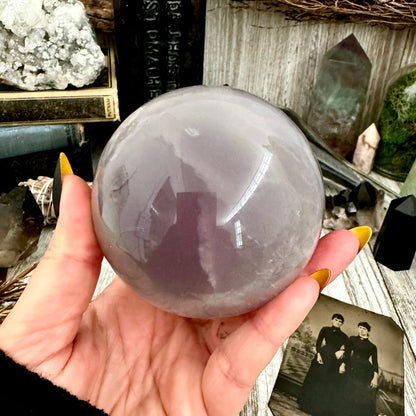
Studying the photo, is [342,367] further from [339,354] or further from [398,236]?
[398,236]

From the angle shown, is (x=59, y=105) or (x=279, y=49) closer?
(x=59, y=105)

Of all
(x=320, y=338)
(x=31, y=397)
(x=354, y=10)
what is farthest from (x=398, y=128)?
(x=31, y=397)

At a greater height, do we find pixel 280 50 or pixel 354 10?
pixel 354 10

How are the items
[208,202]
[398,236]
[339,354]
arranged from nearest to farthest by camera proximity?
1. [208,202]
2. [339,354]
3. [398,236]

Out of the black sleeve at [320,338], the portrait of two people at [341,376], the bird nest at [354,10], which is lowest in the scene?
the portrait of two people at [341,376]

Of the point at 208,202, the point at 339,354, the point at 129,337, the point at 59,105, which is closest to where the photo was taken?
the point at 208,202

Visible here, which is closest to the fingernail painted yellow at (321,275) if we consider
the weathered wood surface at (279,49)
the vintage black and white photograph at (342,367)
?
the vintage black and white photograph at (342,367)

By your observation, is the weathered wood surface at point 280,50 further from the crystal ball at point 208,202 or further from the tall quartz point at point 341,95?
the crystal ball at point 208,202
